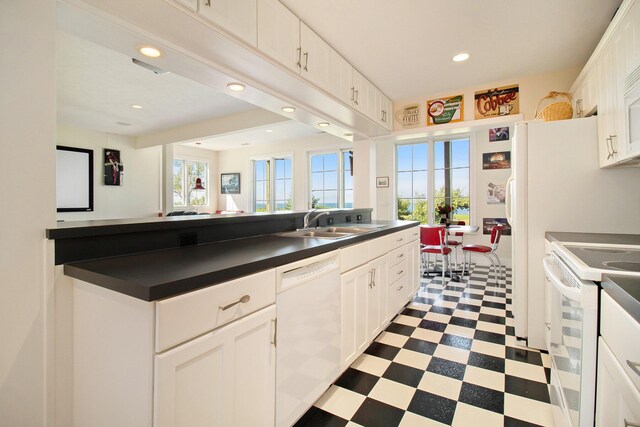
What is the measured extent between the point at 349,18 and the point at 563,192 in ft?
6.98

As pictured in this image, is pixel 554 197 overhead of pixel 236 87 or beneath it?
beneath

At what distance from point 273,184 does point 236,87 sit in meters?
5.45

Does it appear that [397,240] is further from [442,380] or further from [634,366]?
[634,366]

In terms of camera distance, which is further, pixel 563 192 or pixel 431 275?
pixel 431 275

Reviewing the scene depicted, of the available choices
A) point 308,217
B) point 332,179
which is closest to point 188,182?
point 332,179

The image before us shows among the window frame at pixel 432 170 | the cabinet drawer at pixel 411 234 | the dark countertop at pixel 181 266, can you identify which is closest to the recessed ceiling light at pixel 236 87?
the dark countertop at pixel 181 266

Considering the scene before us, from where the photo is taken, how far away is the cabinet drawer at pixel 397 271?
8.45ft

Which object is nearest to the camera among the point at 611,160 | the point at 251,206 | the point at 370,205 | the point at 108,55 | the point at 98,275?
the point at 98,275

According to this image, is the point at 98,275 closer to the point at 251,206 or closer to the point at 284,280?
the point at 284,280

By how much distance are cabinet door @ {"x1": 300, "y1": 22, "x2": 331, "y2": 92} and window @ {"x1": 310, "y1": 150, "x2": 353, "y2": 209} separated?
157 inches

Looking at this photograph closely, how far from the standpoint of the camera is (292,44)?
7.10ft

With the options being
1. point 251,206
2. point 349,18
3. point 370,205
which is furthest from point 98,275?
point 251,206

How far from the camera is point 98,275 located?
981 millimetres

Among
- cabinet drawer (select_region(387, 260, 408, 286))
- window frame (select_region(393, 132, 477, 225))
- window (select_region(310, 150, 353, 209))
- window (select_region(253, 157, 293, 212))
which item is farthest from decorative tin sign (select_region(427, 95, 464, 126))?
window (select_region(253, 157, 293, 212))
